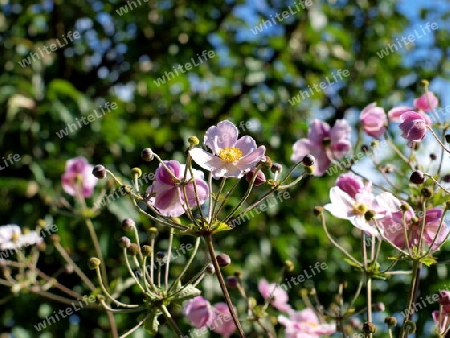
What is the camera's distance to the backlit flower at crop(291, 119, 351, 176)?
5.29ft

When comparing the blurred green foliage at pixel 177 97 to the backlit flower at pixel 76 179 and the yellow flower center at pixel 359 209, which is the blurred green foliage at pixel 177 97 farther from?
the yellow flower center at pixel 359 209

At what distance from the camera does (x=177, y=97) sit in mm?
3588

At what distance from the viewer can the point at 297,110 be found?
3705mm

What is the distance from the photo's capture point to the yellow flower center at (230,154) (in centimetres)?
119

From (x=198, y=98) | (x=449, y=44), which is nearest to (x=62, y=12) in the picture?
(x=198, y=98)

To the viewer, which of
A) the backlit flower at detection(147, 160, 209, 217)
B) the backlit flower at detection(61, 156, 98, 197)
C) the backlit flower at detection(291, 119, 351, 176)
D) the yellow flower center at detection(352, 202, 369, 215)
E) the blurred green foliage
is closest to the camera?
the backlit flower at detection(147, 160, 209, 217)

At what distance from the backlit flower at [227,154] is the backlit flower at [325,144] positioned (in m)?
0.40

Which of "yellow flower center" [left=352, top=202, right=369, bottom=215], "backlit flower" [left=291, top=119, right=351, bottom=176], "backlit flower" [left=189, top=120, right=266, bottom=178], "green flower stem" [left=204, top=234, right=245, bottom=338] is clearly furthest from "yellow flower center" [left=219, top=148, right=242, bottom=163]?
"backlit flower" [left=291, top=119, right=351, bottom=176]

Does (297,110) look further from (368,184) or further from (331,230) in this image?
(368,184)

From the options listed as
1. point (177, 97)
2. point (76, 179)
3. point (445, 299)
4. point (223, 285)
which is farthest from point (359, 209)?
point (177, 97)

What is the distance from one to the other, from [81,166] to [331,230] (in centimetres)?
180

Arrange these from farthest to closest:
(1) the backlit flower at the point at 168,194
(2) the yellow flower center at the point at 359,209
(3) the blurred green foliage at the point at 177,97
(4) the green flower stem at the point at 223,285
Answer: (3) the blurred green foliage at the point at 177,97, (2) the yellow flower center at the point at 359,209, (1) the backlit flower at the point at 168,194, (4) the green flower stem at the point at 223,285

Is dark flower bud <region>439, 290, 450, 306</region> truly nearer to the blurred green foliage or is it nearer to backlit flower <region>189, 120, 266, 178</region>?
backlit flower <region>189, 120, 266, 178</region>

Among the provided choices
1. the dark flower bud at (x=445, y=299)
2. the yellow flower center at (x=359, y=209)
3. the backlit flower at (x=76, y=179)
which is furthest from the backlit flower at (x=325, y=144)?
the backlit flower at (x=76, y=179)
